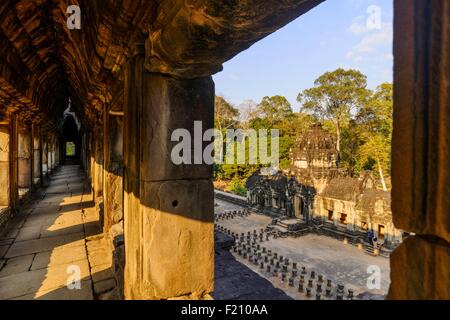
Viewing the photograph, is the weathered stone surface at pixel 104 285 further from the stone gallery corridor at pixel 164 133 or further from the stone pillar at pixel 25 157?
the stone pillar at pixel 25 157

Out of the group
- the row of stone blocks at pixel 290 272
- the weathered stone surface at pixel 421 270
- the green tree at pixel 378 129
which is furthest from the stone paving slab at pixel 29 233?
the green tree at pixel 378 129

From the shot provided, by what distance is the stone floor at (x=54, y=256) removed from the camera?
2.95 m

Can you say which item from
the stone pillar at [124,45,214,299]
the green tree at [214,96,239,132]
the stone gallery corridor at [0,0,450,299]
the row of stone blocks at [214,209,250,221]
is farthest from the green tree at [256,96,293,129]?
the stone pillar at [124,45,214,299]

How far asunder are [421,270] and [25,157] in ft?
31.9

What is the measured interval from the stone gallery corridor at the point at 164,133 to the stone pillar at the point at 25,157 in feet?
9.34

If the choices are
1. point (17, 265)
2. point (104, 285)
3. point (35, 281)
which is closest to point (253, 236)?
point (17, 265)

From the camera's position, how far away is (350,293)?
35.1 feet

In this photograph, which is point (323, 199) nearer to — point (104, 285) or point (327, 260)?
point (327, 260)

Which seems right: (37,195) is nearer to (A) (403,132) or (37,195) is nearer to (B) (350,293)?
Answer: (A) (403,132)

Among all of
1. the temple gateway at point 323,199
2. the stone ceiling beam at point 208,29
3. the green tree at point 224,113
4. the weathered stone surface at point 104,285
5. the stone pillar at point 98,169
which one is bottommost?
the temple gateway at point 323,199

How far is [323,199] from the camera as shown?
20.1 meters

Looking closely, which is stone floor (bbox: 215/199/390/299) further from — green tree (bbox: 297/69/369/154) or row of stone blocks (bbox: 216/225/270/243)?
green tree (bbox: 297/69/369/154)

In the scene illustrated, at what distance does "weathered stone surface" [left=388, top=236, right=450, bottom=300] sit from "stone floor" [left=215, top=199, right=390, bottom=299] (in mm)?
11162
